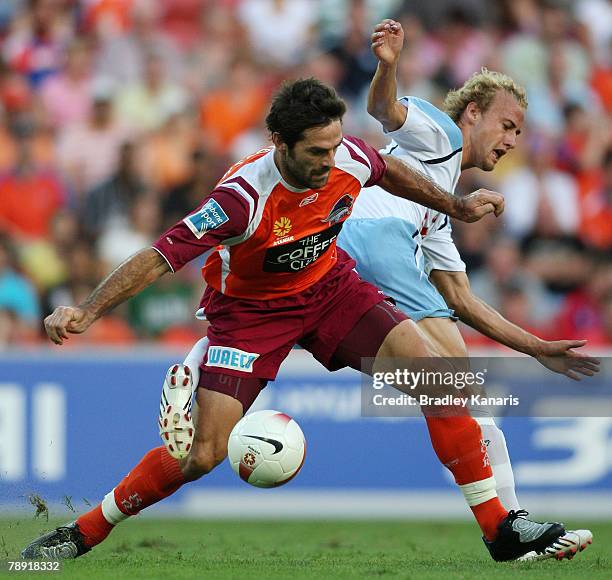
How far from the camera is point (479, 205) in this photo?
644 cm

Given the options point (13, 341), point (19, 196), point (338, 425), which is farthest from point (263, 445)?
point (19, 196)

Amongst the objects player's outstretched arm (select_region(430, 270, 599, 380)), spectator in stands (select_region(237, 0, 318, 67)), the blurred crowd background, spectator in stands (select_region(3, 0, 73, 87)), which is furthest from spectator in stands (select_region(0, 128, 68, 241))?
player's outstretched arm (select_region(430, 270, 599, 380))

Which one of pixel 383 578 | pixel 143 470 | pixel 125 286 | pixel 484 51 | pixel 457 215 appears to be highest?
pixel 484 51

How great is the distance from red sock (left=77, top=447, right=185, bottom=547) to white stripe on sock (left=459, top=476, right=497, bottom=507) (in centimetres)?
146

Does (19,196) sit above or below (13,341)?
above

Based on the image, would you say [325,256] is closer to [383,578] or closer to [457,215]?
[457,215]

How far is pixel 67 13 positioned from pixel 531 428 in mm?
7284

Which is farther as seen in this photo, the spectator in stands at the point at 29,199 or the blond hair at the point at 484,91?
the spectator in stands at the point at 29,199

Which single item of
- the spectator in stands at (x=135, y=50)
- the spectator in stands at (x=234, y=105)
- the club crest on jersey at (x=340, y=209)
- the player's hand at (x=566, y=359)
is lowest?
the player's hand at (x=566, y=359)

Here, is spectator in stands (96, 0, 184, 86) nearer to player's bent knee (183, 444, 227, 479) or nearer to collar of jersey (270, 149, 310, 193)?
collar of jersey (270, 149, 310, 193)

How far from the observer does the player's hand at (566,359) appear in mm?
6816

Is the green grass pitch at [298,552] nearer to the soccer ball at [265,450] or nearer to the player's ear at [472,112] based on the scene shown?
the soccer ball at [265,450]

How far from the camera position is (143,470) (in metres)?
6.46

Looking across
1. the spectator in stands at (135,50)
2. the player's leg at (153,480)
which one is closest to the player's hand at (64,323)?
the player's leg at (153,480)
